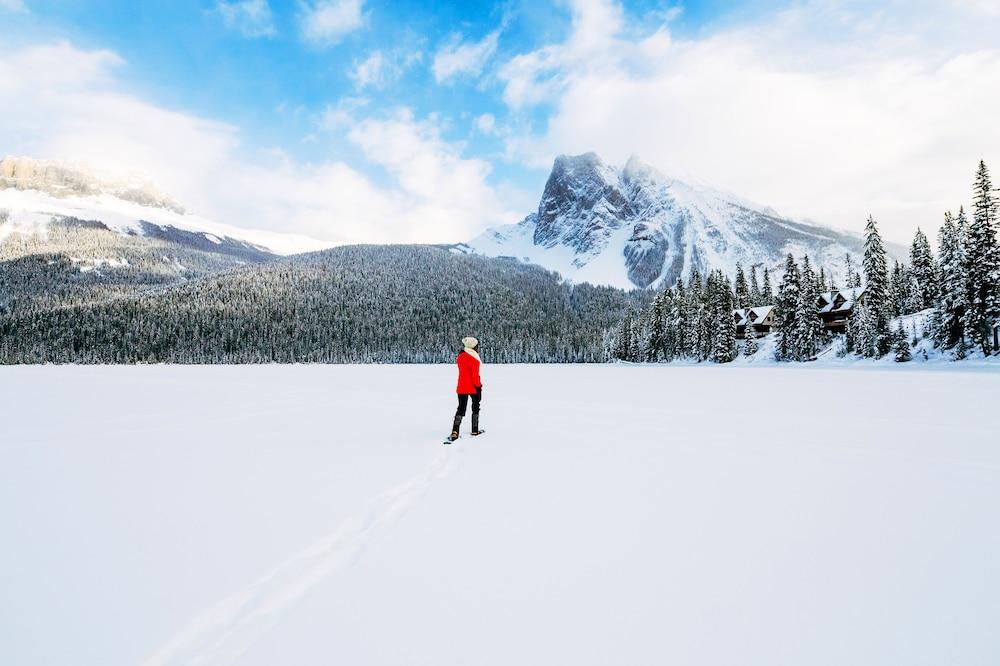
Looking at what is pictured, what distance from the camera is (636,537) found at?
197 inches

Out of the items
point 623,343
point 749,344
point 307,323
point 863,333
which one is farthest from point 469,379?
point 307,323

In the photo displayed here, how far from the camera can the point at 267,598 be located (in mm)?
3854

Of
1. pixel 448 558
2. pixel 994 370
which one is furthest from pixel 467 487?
pixel 994 370

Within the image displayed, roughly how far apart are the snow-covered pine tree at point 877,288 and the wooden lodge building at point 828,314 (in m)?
12.0

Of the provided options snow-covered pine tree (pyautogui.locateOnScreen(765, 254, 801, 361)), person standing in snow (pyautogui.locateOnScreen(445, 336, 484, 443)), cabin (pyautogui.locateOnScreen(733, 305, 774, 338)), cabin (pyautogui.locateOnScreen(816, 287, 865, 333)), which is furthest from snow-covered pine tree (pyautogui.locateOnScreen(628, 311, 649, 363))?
person standing in snow (pyautogui.locateOnScreen(445, 336, 484, 443))

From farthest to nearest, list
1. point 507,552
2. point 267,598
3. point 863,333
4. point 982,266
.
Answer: point 863,333 < point 982,266 < point 507,552 < point 267,598

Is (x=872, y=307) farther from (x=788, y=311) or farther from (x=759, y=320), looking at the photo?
(x=759, y=320)

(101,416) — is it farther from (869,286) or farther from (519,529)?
(869,286)

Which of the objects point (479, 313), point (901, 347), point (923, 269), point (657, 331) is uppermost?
point (479, 313)

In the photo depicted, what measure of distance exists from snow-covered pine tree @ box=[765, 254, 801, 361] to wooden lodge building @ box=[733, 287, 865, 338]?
6769mm

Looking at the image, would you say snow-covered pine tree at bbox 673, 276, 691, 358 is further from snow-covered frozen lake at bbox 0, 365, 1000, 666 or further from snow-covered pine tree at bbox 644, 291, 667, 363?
snow-covered frozen lake at bbox 0, 365, 1000, 666

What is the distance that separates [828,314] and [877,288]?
2285cm

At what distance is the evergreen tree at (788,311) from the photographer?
58.1 m

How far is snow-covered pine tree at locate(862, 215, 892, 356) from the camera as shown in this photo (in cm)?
4778
